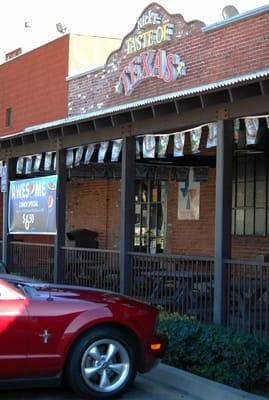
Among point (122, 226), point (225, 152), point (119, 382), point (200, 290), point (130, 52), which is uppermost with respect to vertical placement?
point (130, 52)

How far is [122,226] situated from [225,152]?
2707 millimetres

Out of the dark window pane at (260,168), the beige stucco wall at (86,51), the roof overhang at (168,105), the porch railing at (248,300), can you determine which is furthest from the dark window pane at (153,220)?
the porch railing at (248,300)

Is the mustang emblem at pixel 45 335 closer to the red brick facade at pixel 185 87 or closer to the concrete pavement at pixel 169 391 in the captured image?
the concrete pavement at pixel 169 391

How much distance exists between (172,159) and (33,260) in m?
3.68

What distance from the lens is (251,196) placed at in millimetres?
13539

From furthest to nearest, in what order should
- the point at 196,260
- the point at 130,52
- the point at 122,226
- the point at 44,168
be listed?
1. the point at 130,52
2. the point at 44,168
3. the point at 122,226
4. the point at 196,260

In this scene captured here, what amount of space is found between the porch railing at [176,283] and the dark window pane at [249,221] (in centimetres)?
305

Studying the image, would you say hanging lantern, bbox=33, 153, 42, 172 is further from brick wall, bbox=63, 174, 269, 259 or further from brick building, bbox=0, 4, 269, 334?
brick wall, bbox=63, 174, 269, 259

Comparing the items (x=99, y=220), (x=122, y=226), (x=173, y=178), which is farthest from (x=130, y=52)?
(x=122, y=226)

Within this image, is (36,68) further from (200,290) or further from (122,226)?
(200,290)

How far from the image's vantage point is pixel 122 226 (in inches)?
432

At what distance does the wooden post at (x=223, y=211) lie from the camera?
8.82 meters

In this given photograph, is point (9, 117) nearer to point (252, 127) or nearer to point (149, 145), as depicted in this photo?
point (149, 145)

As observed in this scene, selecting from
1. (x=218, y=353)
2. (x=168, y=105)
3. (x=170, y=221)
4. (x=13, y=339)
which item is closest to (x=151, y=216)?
(x=170, y=221)
